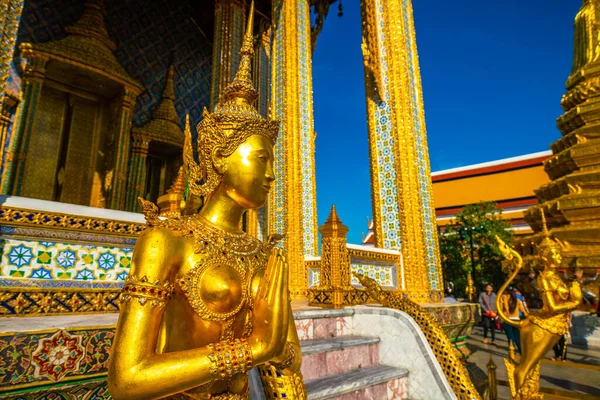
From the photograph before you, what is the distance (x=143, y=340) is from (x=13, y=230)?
5.57 ft

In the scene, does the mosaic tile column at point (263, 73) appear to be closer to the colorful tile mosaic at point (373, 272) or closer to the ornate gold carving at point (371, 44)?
the ornate gold carving at point (371, 44)

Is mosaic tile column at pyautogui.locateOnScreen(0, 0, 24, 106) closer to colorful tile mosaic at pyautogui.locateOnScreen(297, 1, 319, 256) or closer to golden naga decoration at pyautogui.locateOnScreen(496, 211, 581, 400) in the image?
golden naga decoration at pyautogui.locateOnScreen(496, 211, 581, 400)

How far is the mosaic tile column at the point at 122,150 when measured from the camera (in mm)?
6871

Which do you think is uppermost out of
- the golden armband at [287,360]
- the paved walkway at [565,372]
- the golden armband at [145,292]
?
the golden armband at [145,292]

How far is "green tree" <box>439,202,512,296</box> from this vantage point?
41.5ft

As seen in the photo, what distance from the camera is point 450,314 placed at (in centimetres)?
452

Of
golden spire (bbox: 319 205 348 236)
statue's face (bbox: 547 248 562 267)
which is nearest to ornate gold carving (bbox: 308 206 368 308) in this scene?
golden spire (bbox: 319 205 348 236)

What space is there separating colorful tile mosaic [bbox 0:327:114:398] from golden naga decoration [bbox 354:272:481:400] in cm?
216

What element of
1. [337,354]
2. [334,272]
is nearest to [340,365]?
[337,354]

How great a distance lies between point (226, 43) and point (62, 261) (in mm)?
6945

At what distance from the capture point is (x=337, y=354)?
2525mm

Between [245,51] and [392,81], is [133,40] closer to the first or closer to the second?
[392,81]

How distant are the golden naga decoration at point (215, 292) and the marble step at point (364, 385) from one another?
0.91 m

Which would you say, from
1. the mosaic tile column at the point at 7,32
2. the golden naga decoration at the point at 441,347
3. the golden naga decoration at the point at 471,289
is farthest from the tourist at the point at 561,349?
the mosaic tile column at the point at 7,32
